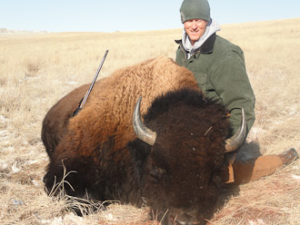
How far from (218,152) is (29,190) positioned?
2625 mm

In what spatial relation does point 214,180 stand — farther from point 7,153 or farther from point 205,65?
point 7,153

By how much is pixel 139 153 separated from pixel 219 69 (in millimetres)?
1727

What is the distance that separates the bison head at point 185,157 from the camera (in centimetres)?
243

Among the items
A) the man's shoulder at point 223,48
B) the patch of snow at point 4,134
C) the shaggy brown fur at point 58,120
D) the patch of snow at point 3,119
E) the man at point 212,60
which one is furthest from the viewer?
the patch of snow at point 3,119

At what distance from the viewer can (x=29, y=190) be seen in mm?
3760

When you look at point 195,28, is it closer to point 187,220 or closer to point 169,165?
point 169,165

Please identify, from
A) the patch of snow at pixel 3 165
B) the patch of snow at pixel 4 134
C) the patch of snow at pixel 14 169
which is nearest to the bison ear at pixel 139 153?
the patch of snow at pixel 14 169

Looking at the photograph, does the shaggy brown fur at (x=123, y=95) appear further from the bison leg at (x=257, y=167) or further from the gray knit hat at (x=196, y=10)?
the bison leg at (x=257, y=167)

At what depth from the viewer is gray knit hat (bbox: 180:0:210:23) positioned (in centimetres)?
408

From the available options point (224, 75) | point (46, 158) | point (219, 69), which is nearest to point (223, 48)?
point (219, 69)

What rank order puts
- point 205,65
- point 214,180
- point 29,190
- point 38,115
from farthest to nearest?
point 38,115, point 205,65, point 29,190, point 214,180

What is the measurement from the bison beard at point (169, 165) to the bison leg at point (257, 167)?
3.87 feet

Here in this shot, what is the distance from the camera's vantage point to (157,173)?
266cm

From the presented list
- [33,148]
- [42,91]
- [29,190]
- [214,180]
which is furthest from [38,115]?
[214,180]
